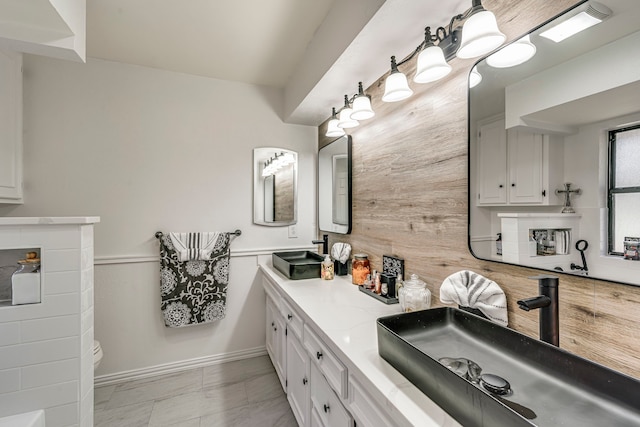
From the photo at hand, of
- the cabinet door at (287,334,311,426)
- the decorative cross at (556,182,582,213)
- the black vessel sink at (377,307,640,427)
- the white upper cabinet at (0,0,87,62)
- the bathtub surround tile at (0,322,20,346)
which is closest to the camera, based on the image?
the black vessel sink at (377,307,640,427)

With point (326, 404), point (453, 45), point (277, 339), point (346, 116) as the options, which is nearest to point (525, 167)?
point (453, 45)

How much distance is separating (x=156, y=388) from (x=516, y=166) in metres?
2.74

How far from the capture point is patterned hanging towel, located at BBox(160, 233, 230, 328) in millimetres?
2271

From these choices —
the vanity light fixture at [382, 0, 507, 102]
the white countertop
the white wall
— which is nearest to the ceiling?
the vanity light fixture at [382, 0, 507, 102]

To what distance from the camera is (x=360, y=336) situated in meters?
1.13

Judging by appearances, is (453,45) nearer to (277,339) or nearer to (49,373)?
(277,339)

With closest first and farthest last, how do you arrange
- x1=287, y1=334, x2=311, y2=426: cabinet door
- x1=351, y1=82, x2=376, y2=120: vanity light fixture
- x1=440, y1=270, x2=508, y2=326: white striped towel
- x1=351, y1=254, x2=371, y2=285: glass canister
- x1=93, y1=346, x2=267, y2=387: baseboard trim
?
x1=440, y1=270, x2=508, y2=326: white striped towel < x1=287, y1=334, x2=311, y2=426: cabinet door < x1=351, y1=82, x2=376, y2=120: vanity light fixture < x1=351, y1=254, x2=371, y2=285: glass canister < x1=93, y1=346, x2=267, y2=387: baseboard trim

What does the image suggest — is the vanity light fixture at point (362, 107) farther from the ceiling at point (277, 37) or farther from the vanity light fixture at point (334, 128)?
the vanity light fixture at point (334, 128)

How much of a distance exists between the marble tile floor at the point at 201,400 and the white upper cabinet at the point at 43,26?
7.25 feet

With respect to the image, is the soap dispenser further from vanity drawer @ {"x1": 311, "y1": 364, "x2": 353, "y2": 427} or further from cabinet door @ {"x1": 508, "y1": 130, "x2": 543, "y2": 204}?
cabinet door @ {"x1": 508, "y1": 130, "x2": 543, "y2": 204}

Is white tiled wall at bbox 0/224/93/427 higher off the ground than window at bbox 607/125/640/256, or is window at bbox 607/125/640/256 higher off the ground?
window at bbox 607/125/640/256

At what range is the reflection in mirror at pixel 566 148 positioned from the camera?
28.9 inches

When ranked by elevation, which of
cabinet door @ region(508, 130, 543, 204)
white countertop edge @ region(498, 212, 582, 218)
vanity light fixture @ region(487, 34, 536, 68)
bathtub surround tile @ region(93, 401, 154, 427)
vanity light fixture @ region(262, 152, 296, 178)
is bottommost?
bathtub surround tile @ region(93, 401, 154, 427)

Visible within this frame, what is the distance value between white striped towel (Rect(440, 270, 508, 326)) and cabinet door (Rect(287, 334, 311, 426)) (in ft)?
2.67
